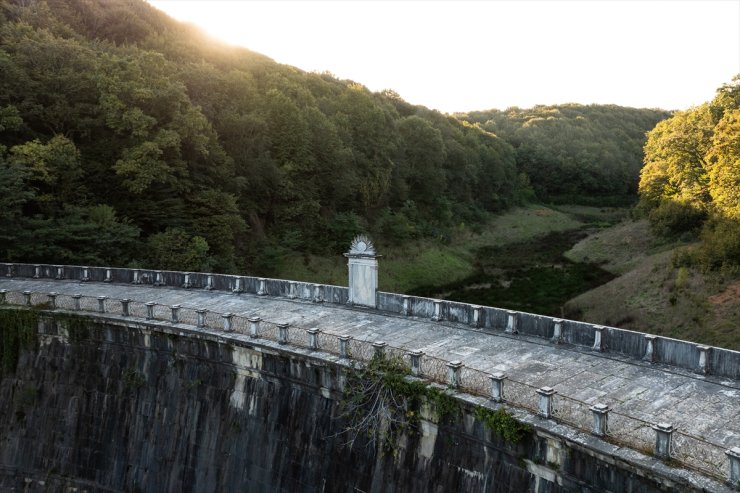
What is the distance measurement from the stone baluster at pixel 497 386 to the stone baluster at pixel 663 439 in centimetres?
304

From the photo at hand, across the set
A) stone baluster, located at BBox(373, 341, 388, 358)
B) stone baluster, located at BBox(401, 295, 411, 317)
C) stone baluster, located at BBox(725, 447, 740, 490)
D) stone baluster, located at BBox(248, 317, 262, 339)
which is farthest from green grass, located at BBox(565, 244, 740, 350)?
stone baluster, located at BBox(248, 317, 262, 339)

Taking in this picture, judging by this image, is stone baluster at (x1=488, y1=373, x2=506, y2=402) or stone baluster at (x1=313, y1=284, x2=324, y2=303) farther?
stone baluster at (x1=313, y1=284, x2=324, y2=303)

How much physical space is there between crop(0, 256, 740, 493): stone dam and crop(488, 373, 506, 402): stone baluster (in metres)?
0.03

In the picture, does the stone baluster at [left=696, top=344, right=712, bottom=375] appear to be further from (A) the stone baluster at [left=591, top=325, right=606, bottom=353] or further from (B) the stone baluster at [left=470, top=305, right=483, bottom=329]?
(B) the stone baluster at [left=470, top=305, right=483, bottom=329]

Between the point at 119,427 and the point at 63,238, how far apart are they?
45.3 ft

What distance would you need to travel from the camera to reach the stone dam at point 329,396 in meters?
10.3

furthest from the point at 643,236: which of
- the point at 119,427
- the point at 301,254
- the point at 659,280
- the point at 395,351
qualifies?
the point at 119,427

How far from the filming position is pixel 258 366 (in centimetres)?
1579

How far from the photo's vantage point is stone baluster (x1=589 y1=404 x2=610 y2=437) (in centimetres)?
966

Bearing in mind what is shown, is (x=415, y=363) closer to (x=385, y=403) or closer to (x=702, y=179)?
(x=385, y=403)

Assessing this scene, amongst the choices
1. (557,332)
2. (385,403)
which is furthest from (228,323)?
(557,332)

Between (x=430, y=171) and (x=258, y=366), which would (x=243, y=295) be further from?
(x=430, y=171)

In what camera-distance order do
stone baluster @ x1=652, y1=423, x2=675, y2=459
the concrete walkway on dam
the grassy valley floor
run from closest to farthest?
stone baluster @ x1=652, y1=423, x2=675, y2=459 → the concrete walkway on dam → the grassy valley floor

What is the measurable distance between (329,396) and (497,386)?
4.80 metres
